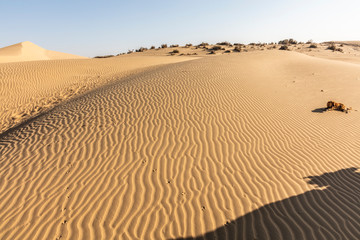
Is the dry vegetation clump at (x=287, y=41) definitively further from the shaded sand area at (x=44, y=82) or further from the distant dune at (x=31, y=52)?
the distant dune at (x=31, y=52)

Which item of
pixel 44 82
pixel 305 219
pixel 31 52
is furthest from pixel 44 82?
pixel 31 52

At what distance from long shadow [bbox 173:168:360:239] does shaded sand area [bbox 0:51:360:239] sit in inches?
0.7

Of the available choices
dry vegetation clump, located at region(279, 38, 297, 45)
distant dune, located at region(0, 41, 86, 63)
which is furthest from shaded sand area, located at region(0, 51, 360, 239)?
distant dune, located at region(0, 41, 86, 63)

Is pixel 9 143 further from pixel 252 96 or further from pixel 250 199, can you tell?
pixel 252 96

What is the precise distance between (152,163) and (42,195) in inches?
89.8

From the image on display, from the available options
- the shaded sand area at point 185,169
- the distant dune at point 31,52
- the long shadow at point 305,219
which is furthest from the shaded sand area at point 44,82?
the distant dune at point 31,52

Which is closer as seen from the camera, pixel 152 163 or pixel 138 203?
pixel 138 203

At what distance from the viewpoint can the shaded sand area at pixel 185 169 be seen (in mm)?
3645

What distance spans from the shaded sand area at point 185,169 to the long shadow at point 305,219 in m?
0.02

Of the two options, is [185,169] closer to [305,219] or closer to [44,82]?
[305,219]

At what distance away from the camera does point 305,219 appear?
371cm

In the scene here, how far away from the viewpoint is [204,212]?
12.7 ft

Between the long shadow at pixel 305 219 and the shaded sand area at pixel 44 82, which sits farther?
the shaded sand area at pixel 44 82

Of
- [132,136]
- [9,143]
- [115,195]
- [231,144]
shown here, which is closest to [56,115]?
[9,143]
